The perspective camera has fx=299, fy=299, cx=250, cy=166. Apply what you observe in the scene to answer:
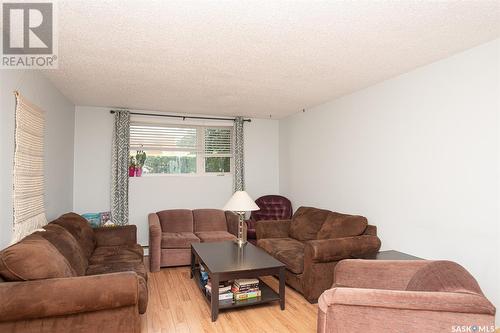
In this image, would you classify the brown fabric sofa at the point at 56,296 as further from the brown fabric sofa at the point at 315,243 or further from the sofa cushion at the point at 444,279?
the sofa cushion at the point at 444,279

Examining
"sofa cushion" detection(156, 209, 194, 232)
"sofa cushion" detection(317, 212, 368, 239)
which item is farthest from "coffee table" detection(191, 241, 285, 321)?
"sofa cushion" detection(156, 209, 194, 232)

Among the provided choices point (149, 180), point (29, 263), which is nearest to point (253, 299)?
point (29, 263)

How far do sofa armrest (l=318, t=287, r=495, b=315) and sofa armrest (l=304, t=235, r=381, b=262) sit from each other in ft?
4.44

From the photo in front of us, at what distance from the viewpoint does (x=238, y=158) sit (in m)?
5.65

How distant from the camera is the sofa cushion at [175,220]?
4.85 meters

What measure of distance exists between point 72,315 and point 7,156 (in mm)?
1387

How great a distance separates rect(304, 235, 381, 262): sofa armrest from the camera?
305cm

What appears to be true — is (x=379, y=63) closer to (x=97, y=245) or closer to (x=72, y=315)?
(x=72, y=315)

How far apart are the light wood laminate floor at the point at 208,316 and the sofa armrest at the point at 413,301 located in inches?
44.0

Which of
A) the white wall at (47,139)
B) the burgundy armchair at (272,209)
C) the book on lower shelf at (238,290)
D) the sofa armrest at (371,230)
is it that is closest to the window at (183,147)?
the burgundy armchair at (272,209)

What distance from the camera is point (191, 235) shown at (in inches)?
182

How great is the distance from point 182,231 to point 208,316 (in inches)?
87.0

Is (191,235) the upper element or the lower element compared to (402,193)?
lower

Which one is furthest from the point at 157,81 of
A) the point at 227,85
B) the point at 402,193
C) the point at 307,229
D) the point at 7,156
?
the point at 402,193
